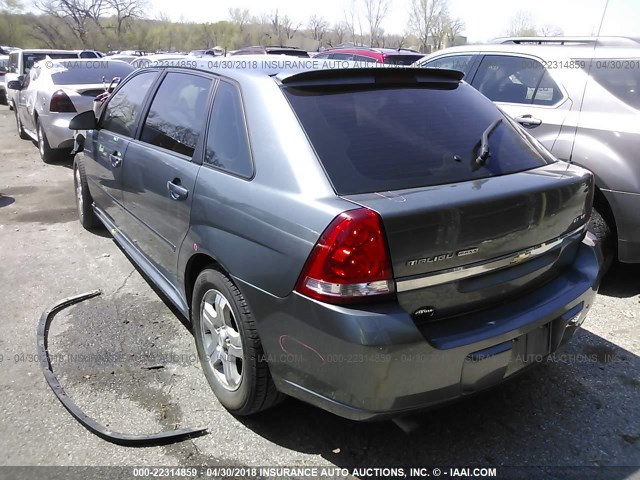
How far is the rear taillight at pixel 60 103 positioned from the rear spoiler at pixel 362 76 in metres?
6.62

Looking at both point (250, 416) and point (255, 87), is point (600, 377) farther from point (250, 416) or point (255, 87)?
point (255, 87)

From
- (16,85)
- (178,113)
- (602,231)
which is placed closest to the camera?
(178,113)

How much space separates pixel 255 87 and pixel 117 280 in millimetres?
2449

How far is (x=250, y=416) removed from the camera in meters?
2.69

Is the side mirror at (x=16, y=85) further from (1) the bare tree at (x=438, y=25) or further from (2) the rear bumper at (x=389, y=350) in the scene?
(1) the bare tree at (x=438, y=25)

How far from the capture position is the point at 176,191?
290 centimetres

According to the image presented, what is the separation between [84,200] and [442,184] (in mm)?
4135

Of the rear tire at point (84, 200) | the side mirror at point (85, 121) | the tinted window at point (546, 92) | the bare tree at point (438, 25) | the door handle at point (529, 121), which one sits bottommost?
the rear tire at point (84, 200)

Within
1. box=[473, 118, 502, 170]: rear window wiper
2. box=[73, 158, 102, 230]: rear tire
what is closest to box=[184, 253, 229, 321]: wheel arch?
box=[473, 118, 502, 170]: rear window wiper

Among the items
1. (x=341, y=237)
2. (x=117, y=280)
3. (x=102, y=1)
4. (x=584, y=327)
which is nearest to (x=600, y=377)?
(x=584, y=327)

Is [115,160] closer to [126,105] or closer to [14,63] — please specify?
[126,105]

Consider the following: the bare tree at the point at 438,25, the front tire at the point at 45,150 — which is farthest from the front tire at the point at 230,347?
the bare tree at the point at 438,25

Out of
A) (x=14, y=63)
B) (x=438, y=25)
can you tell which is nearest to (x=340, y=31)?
(x=438, y=25)

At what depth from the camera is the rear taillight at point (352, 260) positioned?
1.93m
